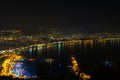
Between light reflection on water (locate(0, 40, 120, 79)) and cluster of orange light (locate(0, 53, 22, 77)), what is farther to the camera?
light reflection on water (locate(0, 40, 120, 79))

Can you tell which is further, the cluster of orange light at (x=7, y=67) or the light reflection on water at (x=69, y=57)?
the light reflection on water at (x=69, y=57)

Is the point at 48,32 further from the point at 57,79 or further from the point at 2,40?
the point at 57,79

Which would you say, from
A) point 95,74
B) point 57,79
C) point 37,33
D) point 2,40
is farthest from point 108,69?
point 37,33

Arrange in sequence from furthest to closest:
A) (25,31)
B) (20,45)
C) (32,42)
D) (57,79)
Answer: (25,31) < (32,42) < (20,45) < (57,79)

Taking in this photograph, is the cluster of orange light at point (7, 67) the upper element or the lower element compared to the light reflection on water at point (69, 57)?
lower

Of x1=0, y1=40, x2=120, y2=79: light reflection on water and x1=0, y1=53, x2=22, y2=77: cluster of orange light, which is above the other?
x1=0, y1=40, x2=120, y2=79: light reflection on water

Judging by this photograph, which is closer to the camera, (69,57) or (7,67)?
(7,67)

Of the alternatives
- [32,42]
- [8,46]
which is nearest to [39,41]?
[32,42]

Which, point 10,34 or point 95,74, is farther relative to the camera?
point 10,34

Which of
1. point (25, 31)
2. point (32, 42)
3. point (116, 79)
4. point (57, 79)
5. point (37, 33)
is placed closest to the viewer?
point (116, 79)
